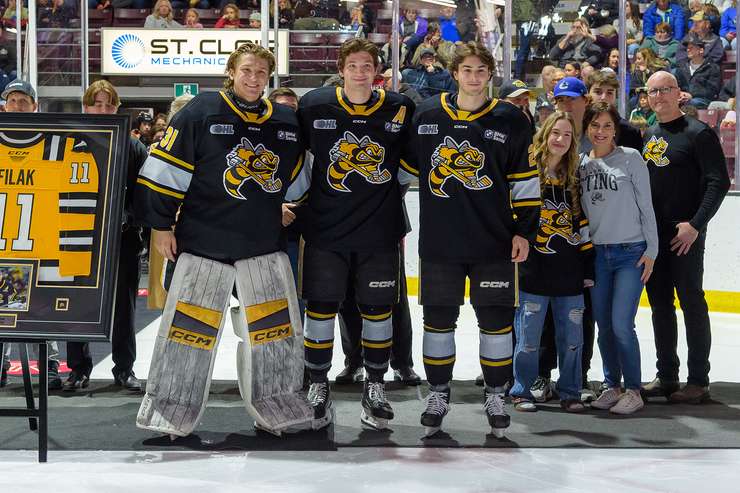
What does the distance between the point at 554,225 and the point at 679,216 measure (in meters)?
0.61

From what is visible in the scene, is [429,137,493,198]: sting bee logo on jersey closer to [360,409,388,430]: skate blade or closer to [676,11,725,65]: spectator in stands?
[360,409,388,430]: skate blade

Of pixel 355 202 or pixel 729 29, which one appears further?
pixel 729 29

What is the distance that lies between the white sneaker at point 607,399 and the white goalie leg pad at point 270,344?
117 centimetres

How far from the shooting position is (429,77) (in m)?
7.94

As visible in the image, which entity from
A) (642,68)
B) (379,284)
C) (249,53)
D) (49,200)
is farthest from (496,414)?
(642,68)

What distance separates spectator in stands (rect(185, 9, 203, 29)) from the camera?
1298 cm

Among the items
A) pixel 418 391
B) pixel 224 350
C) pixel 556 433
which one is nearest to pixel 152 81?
pixel 224 350

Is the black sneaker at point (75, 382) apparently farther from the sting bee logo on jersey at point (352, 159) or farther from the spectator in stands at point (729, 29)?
the spectator in stands at point (729, 29)

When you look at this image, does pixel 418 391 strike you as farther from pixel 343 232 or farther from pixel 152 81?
pixel 152 81

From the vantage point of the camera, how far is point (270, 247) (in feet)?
12.3

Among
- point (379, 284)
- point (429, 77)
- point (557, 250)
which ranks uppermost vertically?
point (429, 77)

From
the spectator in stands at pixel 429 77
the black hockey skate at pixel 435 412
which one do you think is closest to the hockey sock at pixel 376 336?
the black hockey skate at pixel 435 412

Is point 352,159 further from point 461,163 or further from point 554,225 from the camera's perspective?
point 554,225

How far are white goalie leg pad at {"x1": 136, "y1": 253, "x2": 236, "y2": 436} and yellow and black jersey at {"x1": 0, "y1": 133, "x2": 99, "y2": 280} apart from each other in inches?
13.2
